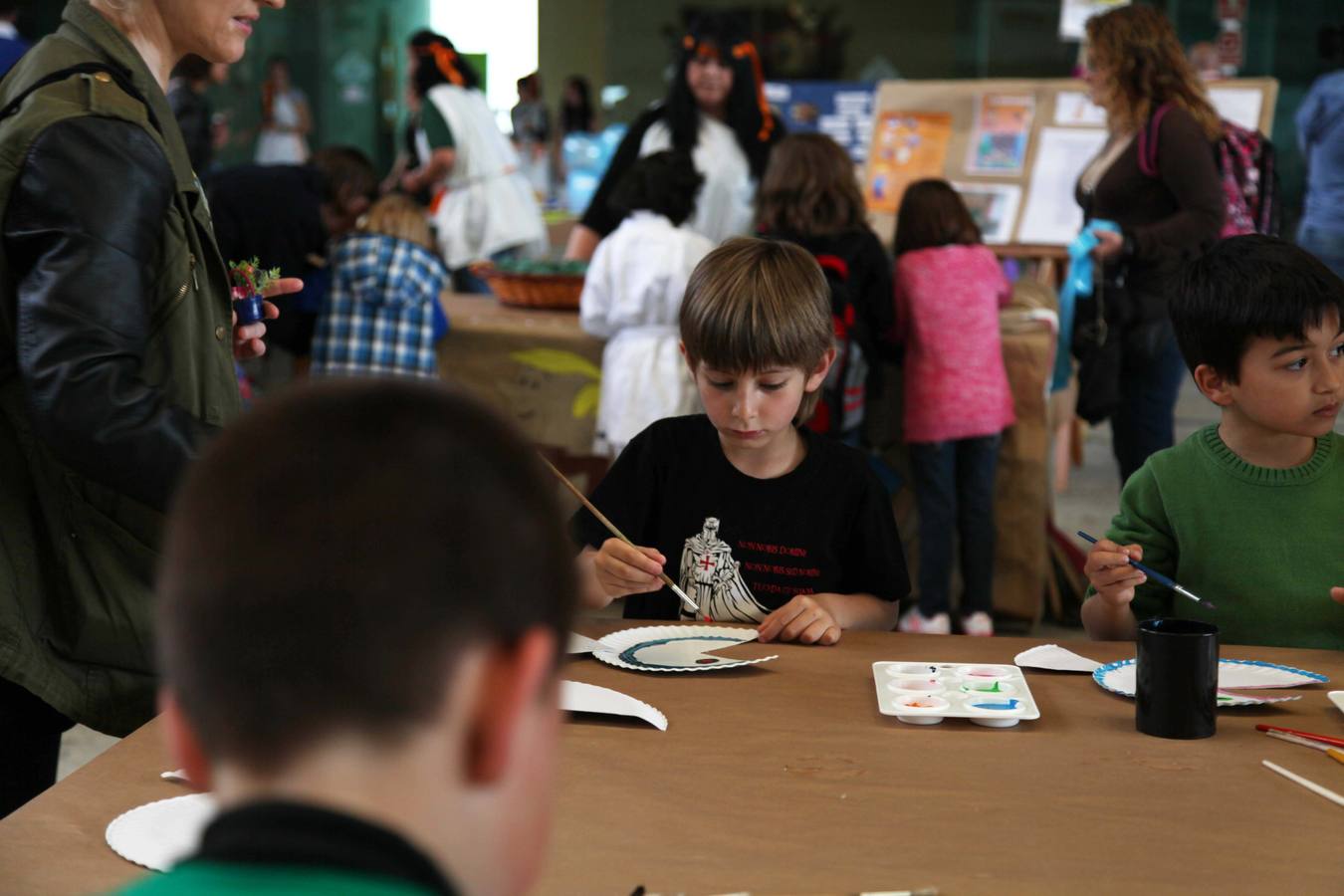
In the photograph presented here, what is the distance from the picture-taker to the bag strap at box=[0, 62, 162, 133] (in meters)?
1.46

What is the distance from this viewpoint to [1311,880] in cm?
102

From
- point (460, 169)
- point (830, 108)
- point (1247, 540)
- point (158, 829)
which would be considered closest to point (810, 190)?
point (1247, 540)

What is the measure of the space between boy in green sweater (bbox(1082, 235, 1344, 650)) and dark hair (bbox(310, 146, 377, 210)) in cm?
351

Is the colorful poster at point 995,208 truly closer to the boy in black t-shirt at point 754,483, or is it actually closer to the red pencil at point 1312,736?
the boy in black t-shirt at point 754,483

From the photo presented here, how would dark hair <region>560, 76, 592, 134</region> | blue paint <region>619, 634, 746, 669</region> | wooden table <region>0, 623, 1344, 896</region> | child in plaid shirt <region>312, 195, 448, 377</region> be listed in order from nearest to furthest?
wooden table <region>0, 623, 1344, 896</region> < blue paint <region>619, 634, 746, 669</region> < child in plaid shirt <region>312, 195, 448, 377</region> < dark hair <region>560, 76, 592, 134</region>

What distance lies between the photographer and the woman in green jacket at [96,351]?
1398 millimetres

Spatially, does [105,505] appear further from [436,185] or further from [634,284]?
[436,185]

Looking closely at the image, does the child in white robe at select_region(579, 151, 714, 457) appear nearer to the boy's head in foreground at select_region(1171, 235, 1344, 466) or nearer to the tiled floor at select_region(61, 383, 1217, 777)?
the tiled floor at select_region(61, 383, 1217, 777)

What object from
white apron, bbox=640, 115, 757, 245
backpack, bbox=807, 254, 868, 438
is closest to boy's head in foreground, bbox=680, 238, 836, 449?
backpack, bbox=807, 254, 868, 438

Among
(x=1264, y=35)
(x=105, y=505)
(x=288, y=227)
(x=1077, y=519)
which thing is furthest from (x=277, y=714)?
(x=1264, y=35)

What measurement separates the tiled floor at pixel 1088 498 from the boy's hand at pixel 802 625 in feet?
6.96

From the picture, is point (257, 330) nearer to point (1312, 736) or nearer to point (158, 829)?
point (158, 829)

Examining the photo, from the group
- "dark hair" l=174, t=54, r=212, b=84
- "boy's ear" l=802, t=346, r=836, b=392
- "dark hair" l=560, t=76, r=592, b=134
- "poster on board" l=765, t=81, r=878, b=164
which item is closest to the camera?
"boy's ear" l=802, t=346, r=836, b=392

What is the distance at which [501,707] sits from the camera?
0.54 metres
